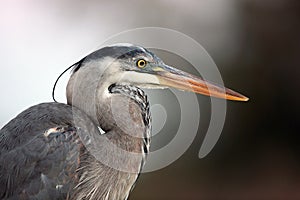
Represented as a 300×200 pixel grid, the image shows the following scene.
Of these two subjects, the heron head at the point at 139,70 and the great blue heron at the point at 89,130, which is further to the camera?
the heron head at the point at 139,70

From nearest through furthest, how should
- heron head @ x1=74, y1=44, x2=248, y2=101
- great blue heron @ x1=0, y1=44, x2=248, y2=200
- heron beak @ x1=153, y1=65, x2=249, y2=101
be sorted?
1. great blue heron @ x1=0, y1=44, x2=248, y2=200
2. heron head @ x1=74, y1=44, x2=248, y2=101
3. heron beak @ x1=153, y1=65, x2=249, y2=101

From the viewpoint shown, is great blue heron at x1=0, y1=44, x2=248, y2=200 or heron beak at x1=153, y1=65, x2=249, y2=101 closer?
great blue heron at x1=0, y1=44, x2=248, y2=200

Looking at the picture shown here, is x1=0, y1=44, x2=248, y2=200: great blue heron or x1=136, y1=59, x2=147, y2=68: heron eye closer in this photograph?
x1=0, y1=44, x2=248, y2=200: great blue heron

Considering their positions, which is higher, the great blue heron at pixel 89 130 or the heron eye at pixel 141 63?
the heron eye at pixel 141 63

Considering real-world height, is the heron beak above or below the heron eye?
below

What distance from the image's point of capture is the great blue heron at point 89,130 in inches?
109

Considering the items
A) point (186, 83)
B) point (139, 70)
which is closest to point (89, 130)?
point (139, 70)

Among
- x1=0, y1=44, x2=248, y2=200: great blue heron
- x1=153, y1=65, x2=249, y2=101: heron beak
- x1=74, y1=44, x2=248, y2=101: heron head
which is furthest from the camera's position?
x1=153, y1=65, x2=249, y2=101: heron beak

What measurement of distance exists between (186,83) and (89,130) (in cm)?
52

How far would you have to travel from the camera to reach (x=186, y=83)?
3.13 m

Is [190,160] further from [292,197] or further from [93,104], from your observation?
[93,104]

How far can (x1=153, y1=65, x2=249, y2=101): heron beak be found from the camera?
3.09 meters

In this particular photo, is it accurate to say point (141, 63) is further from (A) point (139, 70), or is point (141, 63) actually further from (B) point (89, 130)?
(B) point (89, 130)

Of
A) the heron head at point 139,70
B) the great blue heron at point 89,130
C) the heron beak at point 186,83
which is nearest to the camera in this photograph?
the great blue heron at point 89,130
